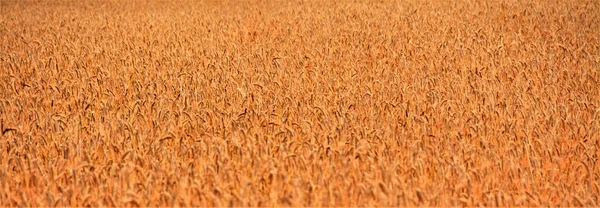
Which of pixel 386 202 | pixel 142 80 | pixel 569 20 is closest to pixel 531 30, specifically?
pixel 569 20

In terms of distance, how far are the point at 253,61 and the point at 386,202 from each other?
380cm

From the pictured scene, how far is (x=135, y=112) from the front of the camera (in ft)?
14.3

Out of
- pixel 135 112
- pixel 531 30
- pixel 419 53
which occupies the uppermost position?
pixel 531 30

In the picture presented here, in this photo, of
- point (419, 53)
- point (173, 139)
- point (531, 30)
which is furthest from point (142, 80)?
point (531, 30)

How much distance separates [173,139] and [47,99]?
1.44 meters

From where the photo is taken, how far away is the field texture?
10.3 feet

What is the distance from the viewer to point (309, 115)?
4.38 meters

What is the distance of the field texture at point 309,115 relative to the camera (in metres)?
3.12

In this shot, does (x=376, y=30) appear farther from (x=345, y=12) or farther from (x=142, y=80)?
(x=142, y=80)

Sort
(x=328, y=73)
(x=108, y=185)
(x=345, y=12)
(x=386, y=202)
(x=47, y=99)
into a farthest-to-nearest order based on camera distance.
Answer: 1. (x=345, y=12)
2. (x=328, y=73)
3. (x=47, y=99)
4. (x=108, y=185)
5. (x=386, y=202)

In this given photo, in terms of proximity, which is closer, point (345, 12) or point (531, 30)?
point (531, 30)

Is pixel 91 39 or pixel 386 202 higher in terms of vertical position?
pixel 91 39

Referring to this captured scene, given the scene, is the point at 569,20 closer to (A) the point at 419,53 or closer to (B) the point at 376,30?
(B) the point at 376,30

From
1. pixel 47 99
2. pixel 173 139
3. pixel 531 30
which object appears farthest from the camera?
pixel 531 30
